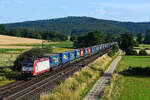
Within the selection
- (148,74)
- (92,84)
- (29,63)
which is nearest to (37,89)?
(29,63)

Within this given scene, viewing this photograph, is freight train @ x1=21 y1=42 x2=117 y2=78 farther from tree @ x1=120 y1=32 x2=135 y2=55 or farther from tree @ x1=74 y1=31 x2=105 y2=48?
tree @ x1=74 y1=31 x2=105 y2=48

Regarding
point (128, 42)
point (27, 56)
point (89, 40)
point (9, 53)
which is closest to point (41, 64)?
point (27, 56)

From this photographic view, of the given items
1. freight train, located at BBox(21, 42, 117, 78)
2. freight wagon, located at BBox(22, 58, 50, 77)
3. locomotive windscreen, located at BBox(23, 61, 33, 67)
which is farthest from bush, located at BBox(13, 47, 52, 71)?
locomotive windscreen, located at BBox(23, 61, 33, 67)

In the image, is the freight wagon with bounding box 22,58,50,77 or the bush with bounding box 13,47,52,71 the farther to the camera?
the bush with bounding box 13,47,52,71

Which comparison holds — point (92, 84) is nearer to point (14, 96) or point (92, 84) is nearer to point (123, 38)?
point (14, 96)


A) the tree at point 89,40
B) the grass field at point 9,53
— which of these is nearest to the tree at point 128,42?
the grass field at point 9,53

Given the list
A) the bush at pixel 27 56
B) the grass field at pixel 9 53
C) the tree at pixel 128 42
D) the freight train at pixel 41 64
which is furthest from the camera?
the tree at pixel 128 42

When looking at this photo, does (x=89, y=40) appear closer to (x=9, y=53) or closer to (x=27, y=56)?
(x=9, y=53)

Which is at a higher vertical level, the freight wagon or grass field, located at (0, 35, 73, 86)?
the freight wagon

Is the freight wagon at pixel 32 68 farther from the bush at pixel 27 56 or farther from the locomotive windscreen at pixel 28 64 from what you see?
the bush at pixel 27 56

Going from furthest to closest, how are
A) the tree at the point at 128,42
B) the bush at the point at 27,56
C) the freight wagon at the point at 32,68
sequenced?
the tree at the point at 128,42 < the bush at the point at 27,56 < the freight wagon at the point at 32,68

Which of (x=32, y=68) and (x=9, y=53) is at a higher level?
(x=32, y=68)

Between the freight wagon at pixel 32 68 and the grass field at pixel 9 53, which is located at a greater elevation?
the freight wagon at pixel 32 68

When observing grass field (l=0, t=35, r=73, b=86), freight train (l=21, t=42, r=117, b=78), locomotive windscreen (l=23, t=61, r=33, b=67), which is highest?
locomotive windscreen (l=23, t=61, r=33, b=67)
